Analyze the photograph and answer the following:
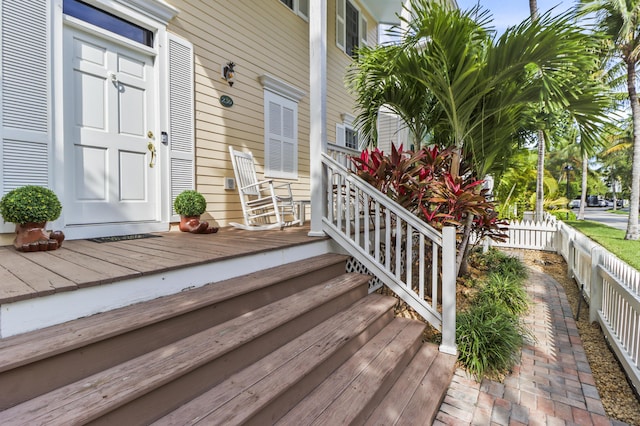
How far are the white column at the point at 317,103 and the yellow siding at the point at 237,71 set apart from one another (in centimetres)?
166

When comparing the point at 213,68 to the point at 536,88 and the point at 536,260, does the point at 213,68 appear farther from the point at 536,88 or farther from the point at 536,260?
the point at 536,260

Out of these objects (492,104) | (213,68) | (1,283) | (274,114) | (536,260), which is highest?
(213,68)

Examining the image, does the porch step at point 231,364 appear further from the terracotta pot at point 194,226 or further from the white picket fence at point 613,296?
the terracotta pot at point 194,226

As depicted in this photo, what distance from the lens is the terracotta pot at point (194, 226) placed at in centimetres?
351

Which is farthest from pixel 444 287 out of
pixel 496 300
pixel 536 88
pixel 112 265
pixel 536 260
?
pixel 536 260

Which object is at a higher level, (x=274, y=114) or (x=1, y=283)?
(x=274, y=114)

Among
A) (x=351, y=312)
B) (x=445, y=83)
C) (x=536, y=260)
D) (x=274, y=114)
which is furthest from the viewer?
(x=536, y=260)

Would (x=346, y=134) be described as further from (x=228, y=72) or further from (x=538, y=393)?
(x=538, y=393)

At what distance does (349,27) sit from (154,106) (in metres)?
5.12

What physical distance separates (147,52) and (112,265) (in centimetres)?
268

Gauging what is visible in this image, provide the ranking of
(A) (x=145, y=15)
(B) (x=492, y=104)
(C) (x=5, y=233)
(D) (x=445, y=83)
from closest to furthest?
(C) (x=5, y=233) → (D) (x=445, y=83) → (B) (x=492, y=104) → (A) (x=145, y=15)

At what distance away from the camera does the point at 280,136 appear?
201 inches

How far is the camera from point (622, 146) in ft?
68.9

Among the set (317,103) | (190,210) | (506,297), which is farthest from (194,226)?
(506,297)
